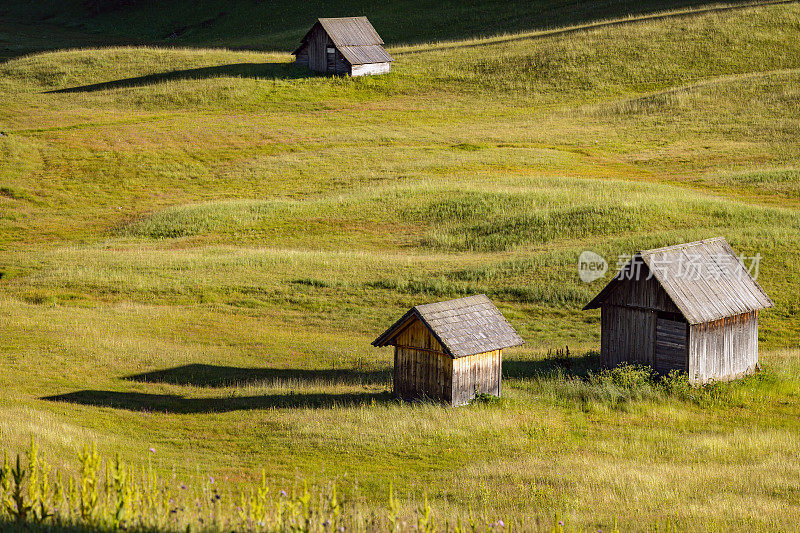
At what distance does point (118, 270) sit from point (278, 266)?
280 inches

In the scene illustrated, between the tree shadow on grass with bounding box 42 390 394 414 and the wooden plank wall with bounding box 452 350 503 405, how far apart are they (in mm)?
2101

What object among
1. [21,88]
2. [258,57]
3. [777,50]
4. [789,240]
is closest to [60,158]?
[21,88]

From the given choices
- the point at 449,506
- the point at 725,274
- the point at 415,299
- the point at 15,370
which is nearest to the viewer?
the point at 449,506

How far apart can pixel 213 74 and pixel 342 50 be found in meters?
11.6

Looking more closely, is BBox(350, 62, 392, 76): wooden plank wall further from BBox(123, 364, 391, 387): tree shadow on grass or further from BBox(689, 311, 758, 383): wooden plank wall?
BBox(689, 311, 758, 383): wooden plank wall

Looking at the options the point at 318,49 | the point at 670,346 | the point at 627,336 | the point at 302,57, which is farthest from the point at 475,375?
the point at 302,57

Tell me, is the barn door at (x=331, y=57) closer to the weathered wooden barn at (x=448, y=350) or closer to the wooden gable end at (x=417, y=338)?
the weathered wooden barn at (x=448, y=350)

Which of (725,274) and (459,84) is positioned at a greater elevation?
(459,84)

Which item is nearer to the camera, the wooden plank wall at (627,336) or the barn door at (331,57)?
the wooden plank wall at (627,336)

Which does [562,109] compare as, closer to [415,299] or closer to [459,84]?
[459,84]

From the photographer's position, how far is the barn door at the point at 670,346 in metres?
29.0

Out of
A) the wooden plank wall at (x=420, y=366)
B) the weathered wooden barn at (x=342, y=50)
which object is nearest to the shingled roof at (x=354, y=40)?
the weathered wooden barn at (x=342, y=50)

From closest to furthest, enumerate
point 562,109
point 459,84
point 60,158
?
1. point 60,158
2. point 562,109
3. point 459,84

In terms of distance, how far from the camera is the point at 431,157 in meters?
62.6
